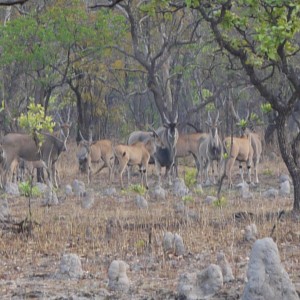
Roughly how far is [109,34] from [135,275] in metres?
14.9

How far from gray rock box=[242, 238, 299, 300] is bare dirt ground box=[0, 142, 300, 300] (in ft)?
3.14

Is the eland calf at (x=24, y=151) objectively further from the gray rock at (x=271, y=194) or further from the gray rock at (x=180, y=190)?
the gray rock at (x=271, y=194)

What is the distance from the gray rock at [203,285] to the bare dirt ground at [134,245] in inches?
3.3

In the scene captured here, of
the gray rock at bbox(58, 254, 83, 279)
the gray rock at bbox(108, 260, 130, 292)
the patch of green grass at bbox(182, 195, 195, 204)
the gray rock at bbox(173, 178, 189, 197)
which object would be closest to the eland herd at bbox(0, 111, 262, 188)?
the gray rock at bbox(173, 178, 189, 197)

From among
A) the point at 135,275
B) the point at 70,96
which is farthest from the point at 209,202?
the point at 70,96

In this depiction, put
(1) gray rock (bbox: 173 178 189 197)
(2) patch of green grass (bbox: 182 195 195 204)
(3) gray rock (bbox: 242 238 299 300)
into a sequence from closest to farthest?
(3) gray rock (bbox: 242 238 299 300)
(2) patch of green grass (bbox: 182 195 195 204)
(1) gray rock (bbox: 173 178 189 197)

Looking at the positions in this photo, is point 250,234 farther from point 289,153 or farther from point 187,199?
point 187,199

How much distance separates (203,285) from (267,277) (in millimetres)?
1105

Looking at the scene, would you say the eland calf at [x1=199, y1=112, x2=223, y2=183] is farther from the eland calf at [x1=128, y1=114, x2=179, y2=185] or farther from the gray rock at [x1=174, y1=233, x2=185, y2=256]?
the gray rock at [x1=174, y1=233, x2=185, y2=256]

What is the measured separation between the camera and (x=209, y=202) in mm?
15984

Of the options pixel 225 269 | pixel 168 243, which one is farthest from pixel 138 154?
pixel 225 269

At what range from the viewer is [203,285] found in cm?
838

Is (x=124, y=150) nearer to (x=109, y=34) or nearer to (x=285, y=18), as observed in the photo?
(x=109, y=34)

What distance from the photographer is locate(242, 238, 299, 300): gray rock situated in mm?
7324
